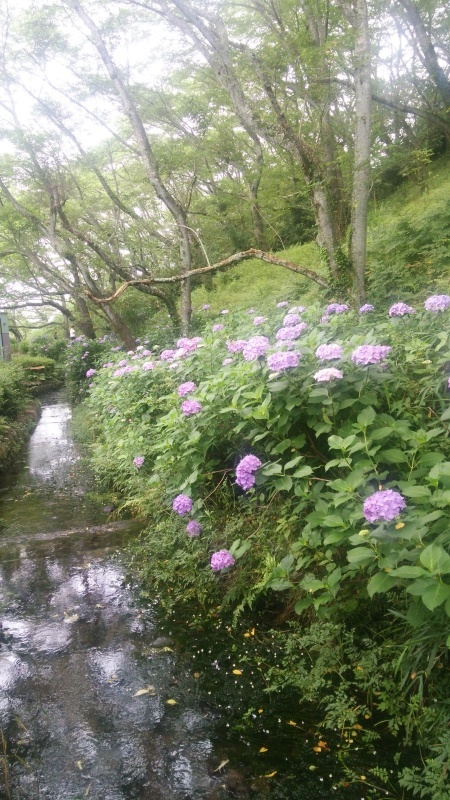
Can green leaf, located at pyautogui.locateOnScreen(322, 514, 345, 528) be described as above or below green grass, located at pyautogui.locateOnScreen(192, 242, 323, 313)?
below

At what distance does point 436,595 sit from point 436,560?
0.39 ft

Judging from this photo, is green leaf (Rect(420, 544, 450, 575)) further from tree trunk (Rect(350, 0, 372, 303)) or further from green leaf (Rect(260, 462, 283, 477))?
tree trunk (Rect(350, 0, 372, 303))

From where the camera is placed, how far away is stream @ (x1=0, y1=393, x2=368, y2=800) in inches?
84.8

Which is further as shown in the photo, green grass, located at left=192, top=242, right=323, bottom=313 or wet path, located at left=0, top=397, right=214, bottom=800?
green grass, located at left=192, top=242, right=323, bottom=313

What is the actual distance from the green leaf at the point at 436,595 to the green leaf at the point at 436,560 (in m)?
0.05

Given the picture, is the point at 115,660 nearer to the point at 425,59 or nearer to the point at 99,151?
the point at 425,59

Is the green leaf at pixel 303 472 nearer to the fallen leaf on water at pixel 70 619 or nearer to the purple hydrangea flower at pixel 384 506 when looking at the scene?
the purple hydrangea flower at pixel 384 506

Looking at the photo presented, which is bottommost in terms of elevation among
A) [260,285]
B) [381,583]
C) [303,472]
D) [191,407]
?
[381,583]

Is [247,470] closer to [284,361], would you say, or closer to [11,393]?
[284,361]

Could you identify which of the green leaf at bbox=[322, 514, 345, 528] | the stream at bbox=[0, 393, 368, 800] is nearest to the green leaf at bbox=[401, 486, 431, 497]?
the green leaf at bbox=[322, 514, 345, 528]

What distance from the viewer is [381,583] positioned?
207 cm

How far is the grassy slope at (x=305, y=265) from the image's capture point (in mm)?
8344

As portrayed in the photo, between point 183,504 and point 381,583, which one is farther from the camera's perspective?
point 183,504

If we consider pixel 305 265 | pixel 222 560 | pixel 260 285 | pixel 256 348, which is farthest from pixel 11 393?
pixel 222 560
